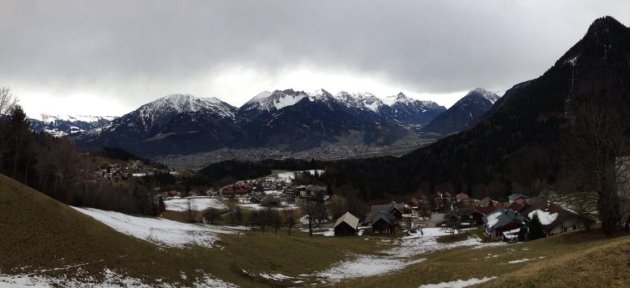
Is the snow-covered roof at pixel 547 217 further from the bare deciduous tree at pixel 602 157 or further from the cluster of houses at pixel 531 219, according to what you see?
the bare deciduous tree at pixel 602 157

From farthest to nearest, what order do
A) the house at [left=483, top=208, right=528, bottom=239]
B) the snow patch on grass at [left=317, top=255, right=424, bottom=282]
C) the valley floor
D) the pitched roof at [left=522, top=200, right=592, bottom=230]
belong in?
the house at [left=483, top=208, right=528, bottom=239]
the pitched roof at [left=522, top=200, right=592, bottom=230]
the snow patch on grass at [left=317, top=255, right=424, bottom=282]
the valley floor

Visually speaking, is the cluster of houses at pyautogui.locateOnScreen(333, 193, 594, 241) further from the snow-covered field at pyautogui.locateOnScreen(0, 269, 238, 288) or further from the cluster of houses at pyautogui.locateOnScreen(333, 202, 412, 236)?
the snow-covered field at pyautogui.locateOnScreen(0, 269, 238, 288)

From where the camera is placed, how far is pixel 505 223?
110250mm

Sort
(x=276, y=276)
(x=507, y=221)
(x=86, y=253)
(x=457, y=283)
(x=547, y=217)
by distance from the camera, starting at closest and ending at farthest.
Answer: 1. (x=457, y=283)
2. (x=86, y=253)
3. (x=276, y=276)
4. (x=547, y=217)
5. (x=507, y=221)

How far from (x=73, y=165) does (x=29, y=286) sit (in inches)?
3208

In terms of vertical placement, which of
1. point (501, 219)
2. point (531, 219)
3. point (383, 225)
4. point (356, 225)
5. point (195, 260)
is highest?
point (195, 260)

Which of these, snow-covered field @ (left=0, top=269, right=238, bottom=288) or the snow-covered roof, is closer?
snow-covered field @ (left=0, top=269, right=238, bottom=288)

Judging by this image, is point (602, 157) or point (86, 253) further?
point (602, 157)

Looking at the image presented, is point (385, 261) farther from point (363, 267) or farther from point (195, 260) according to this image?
point (195, 260)

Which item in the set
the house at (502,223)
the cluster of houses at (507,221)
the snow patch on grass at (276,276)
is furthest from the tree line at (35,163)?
the house at (502,223)

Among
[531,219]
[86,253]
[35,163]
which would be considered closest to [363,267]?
[86,253]

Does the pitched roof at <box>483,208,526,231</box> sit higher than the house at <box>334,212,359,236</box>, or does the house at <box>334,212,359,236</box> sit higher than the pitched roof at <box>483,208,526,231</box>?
the pitched roof at <box>483,208,526,231</box>

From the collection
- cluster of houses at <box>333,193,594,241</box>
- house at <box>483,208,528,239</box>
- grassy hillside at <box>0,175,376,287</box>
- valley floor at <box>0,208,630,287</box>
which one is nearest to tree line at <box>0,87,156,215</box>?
valley floor at <box>0,208,630,287</box>

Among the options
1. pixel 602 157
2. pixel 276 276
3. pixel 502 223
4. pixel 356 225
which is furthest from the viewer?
pixel 356 225
